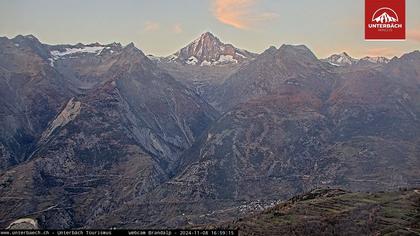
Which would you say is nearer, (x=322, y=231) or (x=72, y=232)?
(x=72, y=232)

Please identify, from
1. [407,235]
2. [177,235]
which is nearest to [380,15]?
[407,235]

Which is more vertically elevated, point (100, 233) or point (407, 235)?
point (100, 233)

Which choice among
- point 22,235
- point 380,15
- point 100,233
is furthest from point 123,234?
point 380,15

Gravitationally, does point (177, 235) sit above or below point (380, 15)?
below

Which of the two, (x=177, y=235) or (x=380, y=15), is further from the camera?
(x=380, y=15)

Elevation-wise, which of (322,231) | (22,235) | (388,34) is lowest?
(322,231)

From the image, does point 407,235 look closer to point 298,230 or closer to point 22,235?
point 298,230

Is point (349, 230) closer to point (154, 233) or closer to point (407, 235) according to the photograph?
point (407, 235)

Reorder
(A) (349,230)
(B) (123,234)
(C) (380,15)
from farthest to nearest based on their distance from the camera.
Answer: (A) (349,230)
(C) (380,15)
(B) (123,234)

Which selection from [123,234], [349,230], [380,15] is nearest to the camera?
[123,234]
